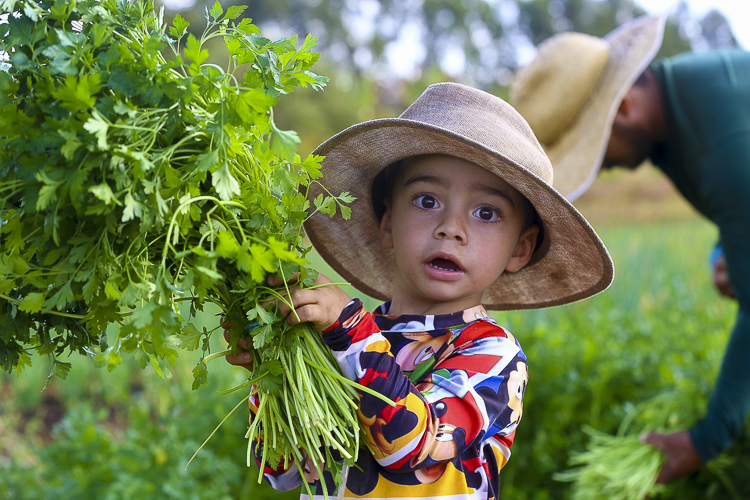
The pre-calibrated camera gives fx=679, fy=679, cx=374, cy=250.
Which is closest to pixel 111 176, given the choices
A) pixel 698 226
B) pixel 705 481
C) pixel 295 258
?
pixel 295 258

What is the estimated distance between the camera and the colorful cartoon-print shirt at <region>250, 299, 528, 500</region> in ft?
4.27

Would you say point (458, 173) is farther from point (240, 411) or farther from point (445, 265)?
point (240, 411)

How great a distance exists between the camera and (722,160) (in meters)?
2.74

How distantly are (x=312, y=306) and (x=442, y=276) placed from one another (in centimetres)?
37

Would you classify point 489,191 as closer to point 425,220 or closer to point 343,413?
point 425,220

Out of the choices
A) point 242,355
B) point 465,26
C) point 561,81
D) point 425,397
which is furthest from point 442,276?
point 465,26

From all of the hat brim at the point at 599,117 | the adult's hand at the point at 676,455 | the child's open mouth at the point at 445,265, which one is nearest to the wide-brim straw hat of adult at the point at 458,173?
the child's open mouth at the point at 445,265

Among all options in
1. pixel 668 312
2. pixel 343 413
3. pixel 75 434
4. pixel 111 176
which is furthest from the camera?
pixel 668 312

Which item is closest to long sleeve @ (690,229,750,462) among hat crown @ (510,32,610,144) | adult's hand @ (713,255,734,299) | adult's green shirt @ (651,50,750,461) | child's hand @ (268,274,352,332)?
adult's green shirt @ (651,50,750,461)

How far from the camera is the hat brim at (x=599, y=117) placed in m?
3.04

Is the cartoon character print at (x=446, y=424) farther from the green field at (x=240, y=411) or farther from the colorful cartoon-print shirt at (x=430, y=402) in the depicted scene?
the green field at (x=240, y=411)

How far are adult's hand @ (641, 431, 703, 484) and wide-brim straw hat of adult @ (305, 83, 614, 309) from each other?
1.92 metres

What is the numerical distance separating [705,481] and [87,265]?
3.75 meters

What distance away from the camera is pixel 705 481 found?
149 inches
